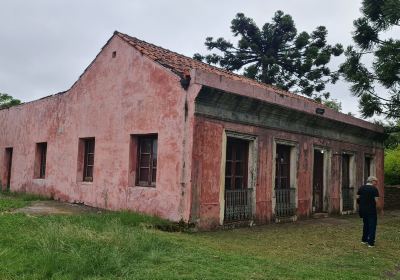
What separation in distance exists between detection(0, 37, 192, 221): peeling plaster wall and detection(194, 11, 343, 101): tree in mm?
16846

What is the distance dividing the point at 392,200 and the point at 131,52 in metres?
14.7

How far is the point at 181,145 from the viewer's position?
9.70 meters

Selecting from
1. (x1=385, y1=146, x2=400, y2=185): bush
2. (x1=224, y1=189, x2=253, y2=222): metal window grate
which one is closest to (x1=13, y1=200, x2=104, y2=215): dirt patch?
(x1=224, y1=189, x2=253, y2=222): metal window grate

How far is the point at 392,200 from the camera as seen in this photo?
2012cm

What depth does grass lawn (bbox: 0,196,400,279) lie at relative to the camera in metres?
5.57

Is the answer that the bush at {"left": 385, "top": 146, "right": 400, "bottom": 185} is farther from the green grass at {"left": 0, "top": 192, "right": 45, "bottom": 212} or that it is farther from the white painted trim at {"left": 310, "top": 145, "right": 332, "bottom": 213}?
the green grass at {"left": 0, "top": 192, "right": 45, "bottom": 212}

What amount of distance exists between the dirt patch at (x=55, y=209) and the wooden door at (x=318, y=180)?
717cm

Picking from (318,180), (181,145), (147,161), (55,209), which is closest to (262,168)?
(181,145)

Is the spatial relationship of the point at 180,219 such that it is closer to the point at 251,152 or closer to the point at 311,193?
the point at 251,152

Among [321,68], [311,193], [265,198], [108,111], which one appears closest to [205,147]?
[265,198]

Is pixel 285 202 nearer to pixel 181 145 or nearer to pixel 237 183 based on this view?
pixel 237 183

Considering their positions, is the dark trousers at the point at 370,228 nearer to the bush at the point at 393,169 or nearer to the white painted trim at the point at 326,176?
the white painted trim at the point at 326,176

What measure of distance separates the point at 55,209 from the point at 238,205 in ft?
15.4

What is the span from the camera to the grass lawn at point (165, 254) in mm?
5570
